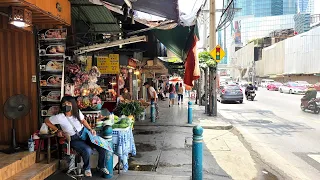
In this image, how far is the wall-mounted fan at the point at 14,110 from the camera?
5227mm

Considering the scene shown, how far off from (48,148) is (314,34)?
178ft

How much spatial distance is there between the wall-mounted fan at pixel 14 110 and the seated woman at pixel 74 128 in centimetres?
63

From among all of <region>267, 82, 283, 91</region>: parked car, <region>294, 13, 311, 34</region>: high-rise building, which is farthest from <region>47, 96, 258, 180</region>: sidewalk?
<region>294, 13, 311, 34</region>: high-rise building

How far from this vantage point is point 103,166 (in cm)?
524

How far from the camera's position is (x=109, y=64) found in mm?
9648

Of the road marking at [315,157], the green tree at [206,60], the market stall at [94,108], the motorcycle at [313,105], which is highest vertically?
the green tree at [206,60]

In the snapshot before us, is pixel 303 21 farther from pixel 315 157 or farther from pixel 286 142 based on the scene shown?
pixel 315 157

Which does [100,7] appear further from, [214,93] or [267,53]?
[267,53]

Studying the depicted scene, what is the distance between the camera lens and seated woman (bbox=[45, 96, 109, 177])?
5016 mm

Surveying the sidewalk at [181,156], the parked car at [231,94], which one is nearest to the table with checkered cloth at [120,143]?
Result: the sidewalk at [181,156]

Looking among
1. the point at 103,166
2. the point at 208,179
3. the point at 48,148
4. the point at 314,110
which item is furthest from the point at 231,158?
the point at 314,110

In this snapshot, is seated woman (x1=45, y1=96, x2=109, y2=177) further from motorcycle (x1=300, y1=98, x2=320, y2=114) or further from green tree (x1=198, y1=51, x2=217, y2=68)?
motorcycle (x1=300, y1=98, x2=320, y2=114)

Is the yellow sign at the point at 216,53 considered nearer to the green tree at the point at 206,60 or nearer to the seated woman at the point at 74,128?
the green tree at the point at 206,60

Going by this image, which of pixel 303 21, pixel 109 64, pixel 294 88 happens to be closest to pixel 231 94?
pixel 109 64
